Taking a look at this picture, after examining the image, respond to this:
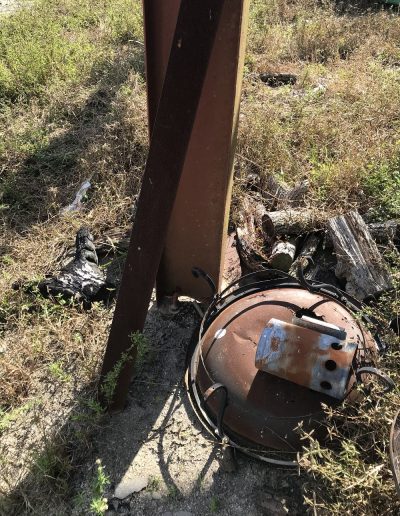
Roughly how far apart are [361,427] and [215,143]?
4.91ft

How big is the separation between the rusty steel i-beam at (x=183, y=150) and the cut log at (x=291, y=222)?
746 millimetres

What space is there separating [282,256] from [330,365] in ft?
3.78

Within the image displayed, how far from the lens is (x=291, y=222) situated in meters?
3.18

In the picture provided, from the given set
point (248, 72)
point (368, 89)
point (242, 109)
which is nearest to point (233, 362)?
point (242, 109)

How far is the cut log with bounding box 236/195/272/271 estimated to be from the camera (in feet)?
10.2

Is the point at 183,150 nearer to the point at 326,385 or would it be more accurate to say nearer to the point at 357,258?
the point at 326,385

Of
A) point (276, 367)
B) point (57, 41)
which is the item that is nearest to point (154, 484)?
point (276, 367)

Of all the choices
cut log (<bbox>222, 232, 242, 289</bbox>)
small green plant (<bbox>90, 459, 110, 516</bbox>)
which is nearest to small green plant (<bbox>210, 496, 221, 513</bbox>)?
small green plant (<bbox>90, 459, 110, 516</bbox>)

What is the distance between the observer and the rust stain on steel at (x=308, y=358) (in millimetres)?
1947

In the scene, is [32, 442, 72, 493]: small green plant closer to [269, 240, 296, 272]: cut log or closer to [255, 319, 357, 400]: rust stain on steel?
[255, 319, 357, 400]: rust stain on steel

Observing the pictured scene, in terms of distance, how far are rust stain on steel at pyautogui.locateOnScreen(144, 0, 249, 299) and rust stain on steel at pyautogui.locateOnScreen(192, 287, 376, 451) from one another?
1.32 ft

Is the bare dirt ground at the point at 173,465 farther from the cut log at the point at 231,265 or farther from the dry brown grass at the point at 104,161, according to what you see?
the cut log at the point at 231,265

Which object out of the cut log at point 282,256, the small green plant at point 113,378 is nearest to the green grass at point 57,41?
the cut log at point 282,256

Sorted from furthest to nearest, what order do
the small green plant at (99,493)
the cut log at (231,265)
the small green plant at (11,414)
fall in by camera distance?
the cut log at (231,265)
the small green plant at (11,414)
the small green plant at (99,493)
